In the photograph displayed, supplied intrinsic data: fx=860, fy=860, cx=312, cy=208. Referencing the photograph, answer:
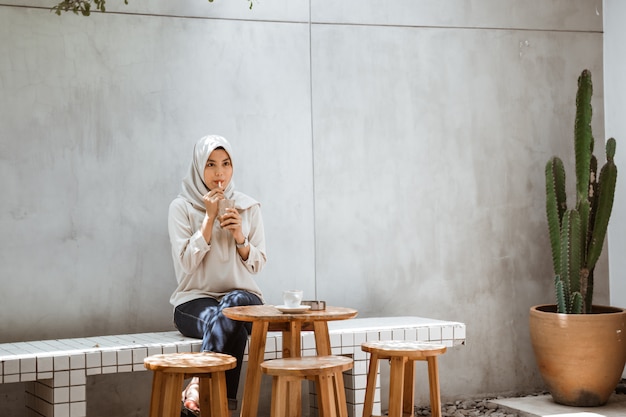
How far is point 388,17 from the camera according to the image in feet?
16.8

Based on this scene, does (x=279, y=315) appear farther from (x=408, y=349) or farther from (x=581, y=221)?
(x=581, y=221)

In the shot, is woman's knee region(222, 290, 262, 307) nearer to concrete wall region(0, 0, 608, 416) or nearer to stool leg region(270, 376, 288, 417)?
concrete wall region(0, 0, 608, 416)

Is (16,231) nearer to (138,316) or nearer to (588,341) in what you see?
(138,316)

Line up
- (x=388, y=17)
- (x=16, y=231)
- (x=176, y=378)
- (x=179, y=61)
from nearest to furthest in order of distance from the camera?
(x=176, y=378) < (x=16, y=231) < (x=179, y=61) < (x=388, y=17)

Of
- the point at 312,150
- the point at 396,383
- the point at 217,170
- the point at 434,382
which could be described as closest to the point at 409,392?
the point at 434,382

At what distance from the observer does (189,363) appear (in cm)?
329

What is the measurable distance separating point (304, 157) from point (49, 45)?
1.50 meters

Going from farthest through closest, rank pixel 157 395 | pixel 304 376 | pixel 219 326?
pixel 219 326
pixel 157 395
pixel 304 376

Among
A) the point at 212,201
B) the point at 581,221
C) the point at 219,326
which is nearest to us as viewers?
the point at 219,326

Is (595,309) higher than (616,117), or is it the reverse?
(616,117)

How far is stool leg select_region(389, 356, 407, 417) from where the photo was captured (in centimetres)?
367

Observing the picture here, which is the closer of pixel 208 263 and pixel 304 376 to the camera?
pixel 304 376

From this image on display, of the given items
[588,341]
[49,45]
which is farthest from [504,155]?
[49,45]

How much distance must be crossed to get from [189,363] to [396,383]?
93 centimetres
